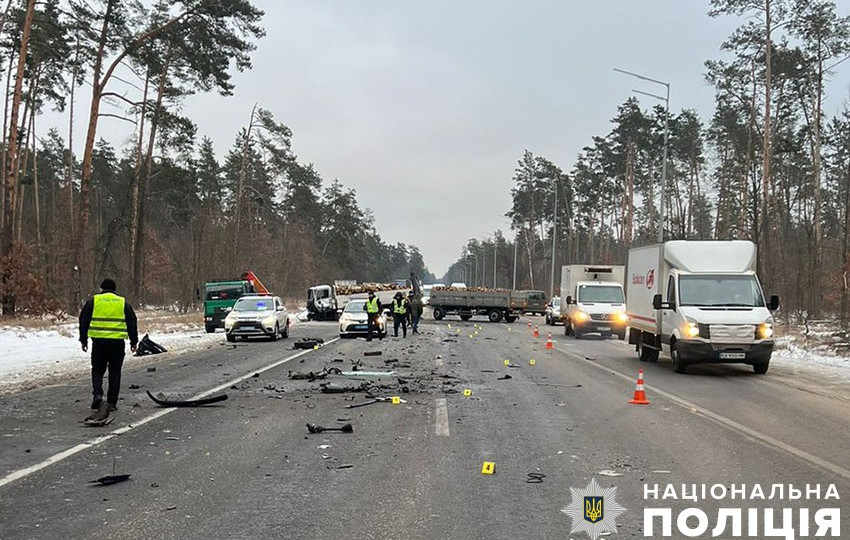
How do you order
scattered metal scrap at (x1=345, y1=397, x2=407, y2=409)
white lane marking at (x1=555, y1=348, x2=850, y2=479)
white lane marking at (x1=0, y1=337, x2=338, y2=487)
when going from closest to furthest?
white lane marking at (x1=0, y1=337, x2=338, y2=487) → white lane marking at (x1=555, y1=348, x2=850, y2=479) → scattered metal scrap at (x1=345, y1=397, x2=407, y2=409)

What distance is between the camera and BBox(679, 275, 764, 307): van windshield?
667 inches

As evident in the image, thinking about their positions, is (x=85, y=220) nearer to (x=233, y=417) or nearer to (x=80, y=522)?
(x=233, y=417)

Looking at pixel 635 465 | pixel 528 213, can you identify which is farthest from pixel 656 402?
pixel 528 213

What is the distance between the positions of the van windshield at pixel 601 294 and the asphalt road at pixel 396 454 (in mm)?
17111

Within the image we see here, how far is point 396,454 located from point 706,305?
1128cm

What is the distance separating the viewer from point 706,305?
16.9m

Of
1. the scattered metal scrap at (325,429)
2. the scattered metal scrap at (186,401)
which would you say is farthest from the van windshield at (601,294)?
the scattered metal scrap at (325,429)

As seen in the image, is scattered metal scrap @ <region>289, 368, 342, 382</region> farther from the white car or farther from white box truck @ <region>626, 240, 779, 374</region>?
the white car

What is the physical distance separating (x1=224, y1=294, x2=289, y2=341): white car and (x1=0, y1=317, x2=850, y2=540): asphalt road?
37.4 feet

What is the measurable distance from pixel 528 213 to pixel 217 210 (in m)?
46.7

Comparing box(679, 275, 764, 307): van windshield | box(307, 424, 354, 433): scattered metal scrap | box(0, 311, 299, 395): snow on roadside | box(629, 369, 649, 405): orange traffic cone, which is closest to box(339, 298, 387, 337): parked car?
box(0, 311, 299, 395): snow on roadside

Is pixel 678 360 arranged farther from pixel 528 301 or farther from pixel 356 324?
pixel 528 301

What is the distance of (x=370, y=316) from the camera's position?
2755cm

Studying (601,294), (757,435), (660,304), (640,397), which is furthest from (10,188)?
(757,435)
